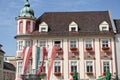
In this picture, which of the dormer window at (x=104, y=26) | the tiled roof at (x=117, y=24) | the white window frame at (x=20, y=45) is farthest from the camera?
the tiled roof at (x=117, y=24)

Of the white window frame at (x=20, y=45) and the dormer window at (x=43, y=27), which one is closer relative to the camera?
the white window frame at (x=20, y=45)

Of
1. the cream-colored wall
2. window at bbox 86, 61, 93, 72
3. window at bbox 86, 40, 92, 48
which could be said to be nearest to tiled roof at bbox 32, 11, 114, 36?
the cream-colored wall

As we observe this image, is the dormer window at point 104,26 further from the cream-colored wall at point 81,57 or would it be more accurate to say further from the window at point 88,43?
the window at point 88,43

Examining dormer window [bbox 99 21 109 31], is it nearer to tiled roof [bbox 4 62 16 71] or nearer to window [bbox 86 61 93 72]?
window [bbox 86 61 93 72]

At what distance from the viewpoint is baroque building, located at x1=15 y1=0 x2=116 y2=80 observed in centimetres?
4706

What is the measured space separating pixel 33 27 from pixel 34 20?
133 centimetres

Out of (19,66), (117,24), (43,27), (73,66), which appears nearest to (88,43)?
(73,66)

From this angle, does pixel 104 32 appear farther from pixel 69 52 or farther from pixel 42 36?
pixel 42 36

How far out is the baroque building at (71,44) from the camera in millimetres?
47062

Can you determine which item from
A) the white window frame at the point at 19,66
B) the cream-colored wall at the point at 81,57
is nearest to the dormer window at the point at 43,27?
the cream-colored wall at the point at 81,57

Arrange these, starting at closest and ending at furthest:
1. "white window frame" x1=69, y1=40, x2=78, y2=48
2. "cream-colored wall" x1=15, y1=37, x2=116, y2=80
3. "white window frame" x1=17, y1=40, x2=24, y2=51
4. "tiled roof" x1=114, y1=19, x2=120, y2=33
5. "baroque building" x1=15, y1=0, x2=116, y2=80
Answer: "cream-colored wall" x1=15, y1=37, x2=116, y2=80 → "baroque building" x1=15, y1=0, x2=116, y2=80 → "white window frame" x1=69, y1=40, x2=78, y2=48 → "white window frame" x1=17, y1=40, x2=24, y2=51 → "tiled roof" x1=114, y1=19, x2=120, y2=33

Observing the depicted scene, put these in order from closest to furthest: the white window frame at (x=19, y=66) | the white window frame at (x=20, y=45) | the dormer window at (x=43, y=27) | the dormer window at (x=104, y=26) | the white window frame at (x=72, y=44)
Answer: the white window frame at (x=19, y=66), the white window frame at (x=72, y=44), the dormer window at (x=104, y=26), the white window frame at (x=20, y=45), the dormer window at (x=43, y=27)

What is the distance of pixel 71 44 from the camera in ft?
158

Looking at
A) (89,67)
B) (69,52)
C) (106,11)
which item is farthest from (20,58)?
(106,11)
